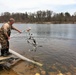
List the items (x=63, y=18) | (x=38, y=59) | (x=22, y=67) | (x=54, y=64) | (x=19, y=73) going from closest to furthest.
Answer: (x=19, y=73)
(x=22, y=67)
(x=54, y=64)
(x=38, y=59)
(x=63, y=18)

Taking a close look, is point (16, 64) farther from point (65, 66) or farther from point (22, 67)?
point (65, 66)

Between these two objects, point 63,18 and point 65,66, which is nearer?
point 65,66

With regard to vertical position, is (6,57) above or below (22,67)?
above

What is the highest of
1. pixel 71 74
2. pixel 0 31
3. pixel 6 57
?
pixel 0 31

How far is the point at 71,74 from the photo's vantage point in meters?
9.15

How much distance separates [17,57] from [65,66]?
3.16 meters

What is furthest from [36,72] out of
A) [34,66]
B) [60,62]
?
[60,62]

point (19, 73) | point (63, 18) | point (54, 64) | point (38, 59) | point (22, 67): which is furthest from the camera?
point (63, 18)

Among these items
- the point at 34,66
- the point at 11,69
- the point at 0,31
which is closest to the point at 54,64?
the point at 34,66

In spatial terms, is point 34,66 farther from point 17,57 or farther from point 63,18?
point 63,18

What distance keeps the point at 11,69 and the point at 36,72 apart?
143 centimetres

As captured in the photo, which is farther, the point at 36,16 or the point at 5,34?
the point at 36,16

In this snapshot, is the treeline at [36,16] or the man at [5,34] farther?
the treeline at [36,16]

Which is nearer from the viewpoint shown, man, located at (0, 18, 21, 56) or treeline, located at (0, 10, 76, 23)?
man, located at (0, 18, 21, 56)
